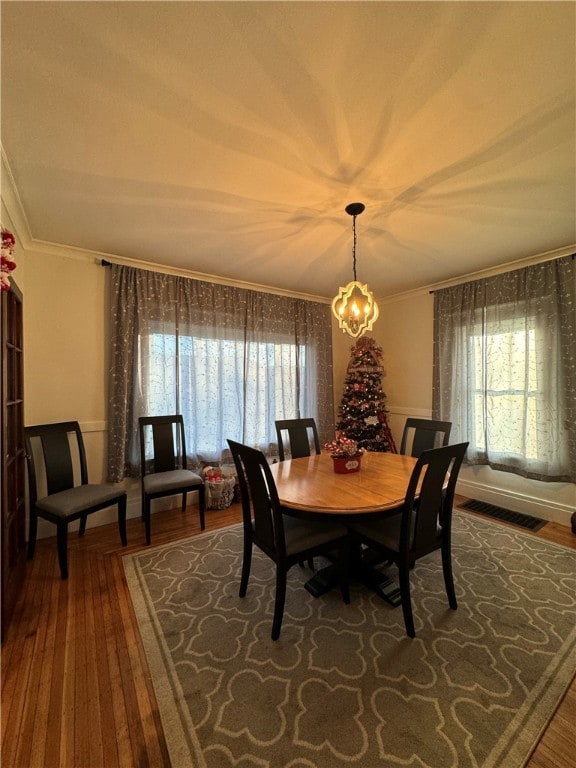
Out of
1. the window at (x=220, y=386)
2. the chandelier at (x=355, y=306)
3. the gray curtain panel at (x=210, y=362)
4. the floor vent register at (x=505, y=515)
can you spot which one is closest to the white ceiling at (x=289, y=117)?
the chandelier at (x=355, y=306)

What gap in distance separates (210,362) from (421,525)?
2698mm

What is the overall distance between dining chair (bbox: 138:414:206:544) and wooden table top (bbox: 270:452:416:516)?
3.30 ft

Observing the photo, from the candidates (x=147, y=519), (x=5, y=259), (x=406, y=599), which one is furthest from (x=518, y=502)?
(x=5, y=259)

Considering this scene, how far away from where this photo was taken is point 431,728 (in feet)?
3.98

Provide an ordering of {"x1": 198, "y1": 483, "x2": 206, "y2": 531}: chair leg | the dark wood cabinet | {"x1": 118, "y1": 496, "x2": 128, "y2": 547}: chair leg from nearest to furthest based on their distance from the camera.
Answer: the dark wood cabinet, {"x1": 118, "y1": 496, "x2": 128, "y2": 547}: chair leg, {"x1": 198, "y1": 483, "x2": 206, "y2": 531}: chair leg

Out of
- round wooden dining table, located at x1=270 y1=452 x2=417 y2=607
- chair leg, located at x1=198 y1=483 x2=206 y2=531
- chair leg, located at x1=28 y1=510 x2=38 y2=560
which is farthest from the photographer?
chair leg, located at x1=198 y1=483 x2=206 y2=531

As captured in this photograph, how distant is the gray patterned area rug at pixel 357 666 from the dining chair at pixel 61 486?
1.86 ft

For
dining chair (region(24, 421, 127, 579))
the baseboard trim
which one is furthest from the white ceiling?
the baseboard trim

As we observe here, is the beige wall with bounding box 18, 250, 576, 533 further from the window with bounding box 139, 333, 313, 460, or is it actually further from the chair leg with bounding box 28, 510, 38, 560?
the chair leg with bounding box 28, 510, 38, 560

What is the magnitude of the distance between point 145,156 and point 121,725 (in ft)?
8.84

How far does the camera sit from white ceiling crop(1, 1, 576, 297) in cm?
106

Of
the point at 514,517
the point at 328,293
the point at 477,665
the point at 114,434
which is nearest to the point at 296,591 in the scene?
the point at 477,665

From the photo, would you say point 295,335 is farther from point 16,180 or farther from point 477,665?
point 477,665

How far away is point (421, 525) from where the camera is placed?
172 cm
